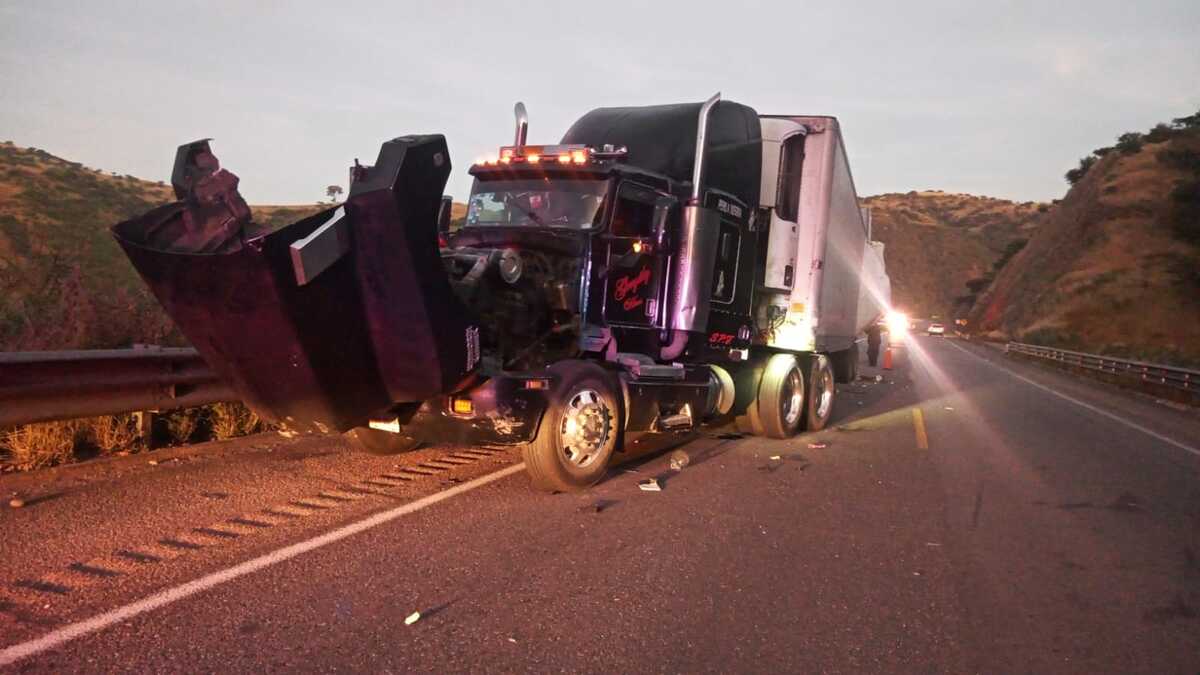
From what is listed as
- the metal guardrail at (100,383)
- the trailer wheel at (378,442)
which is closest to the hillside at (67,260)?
the metal guardrail at (100,383)

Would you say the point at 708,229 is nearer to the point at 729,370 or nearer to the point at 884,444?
the point at 729,370

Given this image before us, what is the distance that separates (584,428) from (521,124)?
11.6 ft

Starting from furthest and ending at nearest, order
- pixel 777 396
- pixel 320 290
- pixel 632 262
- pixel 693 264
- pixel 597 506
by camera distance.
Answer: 1. pixel 777 396
2. pixel 693 264
3. pixel 632 262
4. pixel 597 506
5. pixel 320 290

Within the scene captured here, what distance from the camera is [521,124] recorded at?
918 centimetres

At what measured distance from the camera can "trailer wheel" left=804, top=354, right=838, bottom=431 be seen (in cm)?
1200

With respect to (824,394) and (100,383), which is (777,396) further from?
(100,383)

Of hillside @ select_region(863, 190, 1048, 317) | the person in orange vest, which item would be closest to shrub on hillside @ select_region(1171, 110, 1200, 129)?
hillside @ select_region(863, 190, 1048, 317)

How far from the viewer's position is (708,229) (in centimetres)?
897

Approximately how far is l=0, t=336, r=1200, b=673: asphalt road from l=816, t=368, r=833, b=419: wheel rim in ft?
11.0

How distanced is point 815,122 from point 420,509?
7434 mm

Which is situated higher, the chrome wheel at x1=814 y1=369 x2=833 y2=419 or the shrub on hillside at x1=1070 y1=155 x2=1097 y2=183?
the shrub on hillside at x1=1070 y1=155 x2=1097 y2=183

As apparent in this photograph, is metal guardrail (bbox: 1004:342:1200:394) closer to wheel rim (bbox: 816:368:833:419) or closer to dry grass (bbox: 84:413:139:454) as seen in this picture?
wheel rim (bbox: 816:368:833:419)

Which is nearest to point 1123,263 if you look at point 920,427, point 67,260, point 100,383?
point 920,427

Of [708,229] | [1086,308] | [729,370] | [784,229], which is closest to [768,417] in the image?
[729,370]
